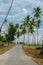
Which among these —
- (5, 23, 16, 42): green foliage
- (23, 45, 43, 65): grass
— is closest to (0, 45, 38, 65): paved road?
(23, 45, 43, 65): grass

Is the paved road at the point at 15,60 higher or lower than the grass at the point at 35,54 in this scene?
higher

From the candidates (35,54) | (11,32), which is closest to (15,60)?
(35,54)

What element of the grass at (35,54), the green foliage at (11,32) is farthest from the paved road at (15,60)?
the green foliage at (11,32)

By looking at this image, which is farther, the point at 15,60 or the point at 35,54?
the point at 35,54

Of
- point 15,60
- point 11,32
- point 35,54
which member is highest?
point 15,60

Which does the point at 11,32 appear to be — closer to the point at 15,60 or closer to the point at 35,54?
the point at 35,54

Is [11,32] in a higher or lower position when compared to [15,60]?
lower

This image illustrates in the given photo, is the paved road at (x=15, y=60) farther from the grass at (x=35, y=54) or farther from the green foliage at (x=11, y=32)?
the green foliage at (x=11, y=32)

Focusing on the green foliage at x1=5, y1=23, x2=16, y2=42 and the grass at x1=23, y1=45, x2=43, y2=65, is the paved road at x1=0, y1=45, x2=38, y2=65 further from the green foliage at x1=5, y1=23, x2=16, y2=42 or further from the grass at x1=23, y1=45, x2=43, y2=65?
the green foliage at x1=5, y1=23, x2=16, y2=42

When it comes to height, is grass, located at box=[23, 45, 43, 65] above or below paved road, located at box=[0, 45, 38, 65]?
below

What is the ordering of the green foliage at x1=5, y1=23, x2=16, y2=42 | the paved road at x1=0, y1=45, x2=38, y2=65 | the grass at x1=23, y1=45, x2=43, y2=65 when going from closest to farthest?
the paved road at x1=0, y1=45, x2=38, y2=65
the grass at x1=23, y1=45, x2=43, y2=65
the green foliage at x1=5, y1=23, x2=16, y2=42

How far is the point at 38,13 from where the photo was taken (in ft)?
342

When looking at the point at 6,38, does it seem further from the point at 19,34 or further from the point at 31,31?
the point at 31,31

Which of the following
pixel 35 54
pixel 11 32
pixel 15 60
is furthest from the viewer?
pixel 11 32
